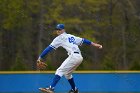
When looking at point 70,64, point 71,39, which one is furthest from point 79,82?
point 71,39

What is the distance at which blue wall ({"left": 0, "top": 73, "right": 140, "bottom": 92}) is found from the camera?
47.3 ft

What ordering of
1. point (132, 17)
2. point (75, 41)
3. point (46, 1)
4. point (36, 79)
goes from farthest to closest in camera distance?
point (132, 17) < point (46, 1) < point (36, 79) < point (75, 41)

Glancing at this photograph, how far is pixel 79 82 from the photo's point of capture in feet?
47.8

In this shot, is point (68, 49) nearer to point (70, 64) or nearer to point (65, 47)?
point (65, 47)

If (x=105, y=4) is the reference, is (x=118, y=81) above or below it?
below

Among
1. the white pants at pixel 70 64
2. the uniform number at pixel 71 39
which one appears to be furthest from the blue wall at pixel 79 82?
the uniform number at pixel 71 39

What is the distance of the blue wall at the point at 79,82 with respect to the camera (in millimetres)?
14430

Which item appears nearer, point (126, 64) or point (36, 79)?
point (36, 79)

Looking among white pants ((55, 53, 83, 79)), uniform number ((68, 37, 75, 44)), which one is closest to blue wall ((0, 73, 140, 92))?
white pants ((55, 53, 83, 79))

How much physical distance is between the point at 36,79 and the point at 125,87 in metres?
2.94

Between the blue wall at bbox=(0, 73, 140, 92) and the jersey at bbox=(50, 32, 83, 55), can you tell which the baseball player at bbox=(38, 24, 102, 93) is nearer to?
the jersey at bbox=(50, 32, 83, 55)

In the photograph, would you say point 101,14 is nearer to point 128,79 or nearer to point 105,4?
point 105,4

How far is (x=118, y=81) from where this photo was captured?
14.7 metres

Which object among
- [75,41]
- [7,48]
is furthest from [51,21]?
[75,41]
